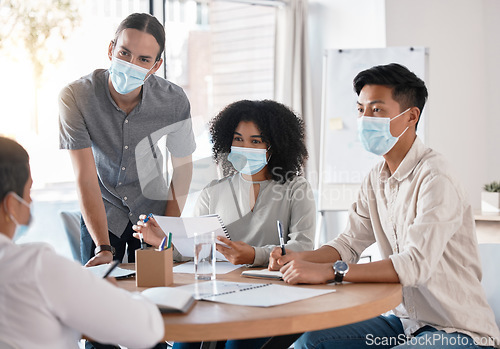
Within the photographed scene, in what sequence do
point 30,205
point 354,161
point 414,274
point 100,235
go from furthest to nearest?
point 354,161, point 100,235, point 414,274, point 30,205

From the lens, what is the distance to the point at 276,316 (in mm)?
1126

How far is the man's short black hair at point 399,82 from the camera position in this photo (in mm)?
1754

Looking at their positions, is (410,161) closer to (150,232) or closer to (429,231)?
(429,231)

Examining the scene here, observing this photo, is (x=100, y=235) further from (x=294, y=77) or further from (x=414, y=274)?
(x=294, y=77)

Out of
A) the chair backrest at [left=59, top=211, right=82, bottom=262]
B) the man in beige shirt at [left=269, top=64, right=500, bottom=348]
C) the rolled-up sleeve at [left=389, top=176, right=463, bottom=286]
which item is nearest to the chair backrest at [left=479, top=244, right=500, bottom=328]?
the man in beige shirt at [left=269, top=64, right=500, bottom=348]

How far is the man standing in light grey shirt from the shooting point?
2096mm

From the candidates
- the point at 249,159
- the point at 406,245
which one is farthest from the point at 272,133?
the point at 406,245

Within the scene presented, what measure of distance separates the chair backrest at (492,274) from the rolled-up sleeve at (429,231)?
1.20ft

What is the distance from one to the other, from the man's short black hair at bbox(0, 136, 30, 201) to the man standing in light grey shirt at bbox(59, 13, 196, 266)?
970mm

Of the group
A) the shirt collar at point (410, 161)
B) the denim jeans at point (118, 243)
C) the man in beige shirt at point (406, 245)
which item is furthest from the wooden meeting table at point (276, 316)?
the denim jeans at point (118, 243)

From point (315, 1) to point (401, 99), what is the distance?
118 inches

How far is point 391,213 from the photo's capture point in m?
1.74

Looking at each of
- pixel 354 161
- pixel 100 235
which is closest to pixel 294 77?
pixel 354 161

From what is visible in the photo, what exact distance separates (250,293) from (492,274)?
919mm
